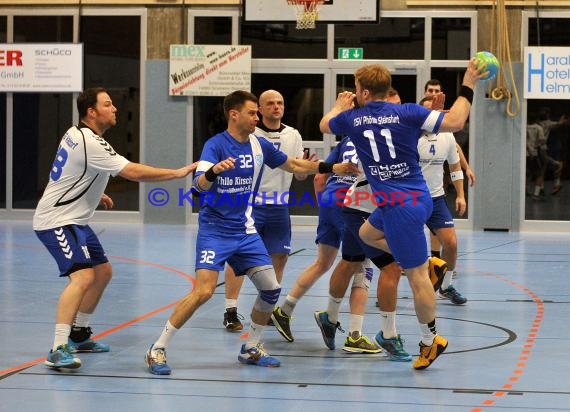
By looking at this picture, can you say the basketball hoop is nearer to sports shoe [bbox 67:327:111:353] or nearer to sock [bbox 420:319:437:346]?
sports shoe [bbox 67:327:111:353]

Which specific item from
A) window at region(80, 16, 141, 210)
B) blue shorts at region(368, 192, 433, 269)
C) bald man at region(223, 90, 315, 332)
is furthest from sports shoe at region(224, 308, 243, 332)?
window at region(80, 16, 141, 210)

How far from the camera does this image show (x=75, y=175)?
7504 mm

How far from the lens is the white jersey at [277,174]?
30.0 feet

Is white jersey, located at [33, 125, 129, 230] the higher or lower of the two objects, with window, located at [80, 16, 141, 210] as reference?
lower

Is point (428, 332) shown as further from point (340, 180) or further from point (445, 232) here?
point (445, 232)

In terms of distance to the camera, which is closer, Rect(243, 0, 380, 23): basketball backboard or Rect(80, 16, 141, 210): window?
Rect(243, 0, 380, 23): basketball backboard

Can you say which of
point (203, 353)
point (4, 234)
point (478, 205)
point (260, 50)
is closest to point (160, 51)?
point (260, 50)

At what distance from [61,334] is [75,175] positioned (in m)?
1.08

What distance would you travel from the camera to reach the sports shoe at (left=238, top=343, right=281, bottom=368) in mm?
7457

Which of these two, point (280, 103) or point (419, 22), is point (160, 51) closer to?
point (419, 22)

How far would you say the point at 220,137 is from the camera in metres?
7.49

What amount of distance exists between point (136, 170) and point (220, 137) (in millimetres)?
606

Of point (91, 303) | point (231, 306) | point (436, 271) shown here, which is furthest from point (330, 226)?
point (91, 303)

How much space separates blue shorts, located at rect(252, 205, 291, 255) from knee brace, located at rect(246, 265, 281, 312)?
1681mm
